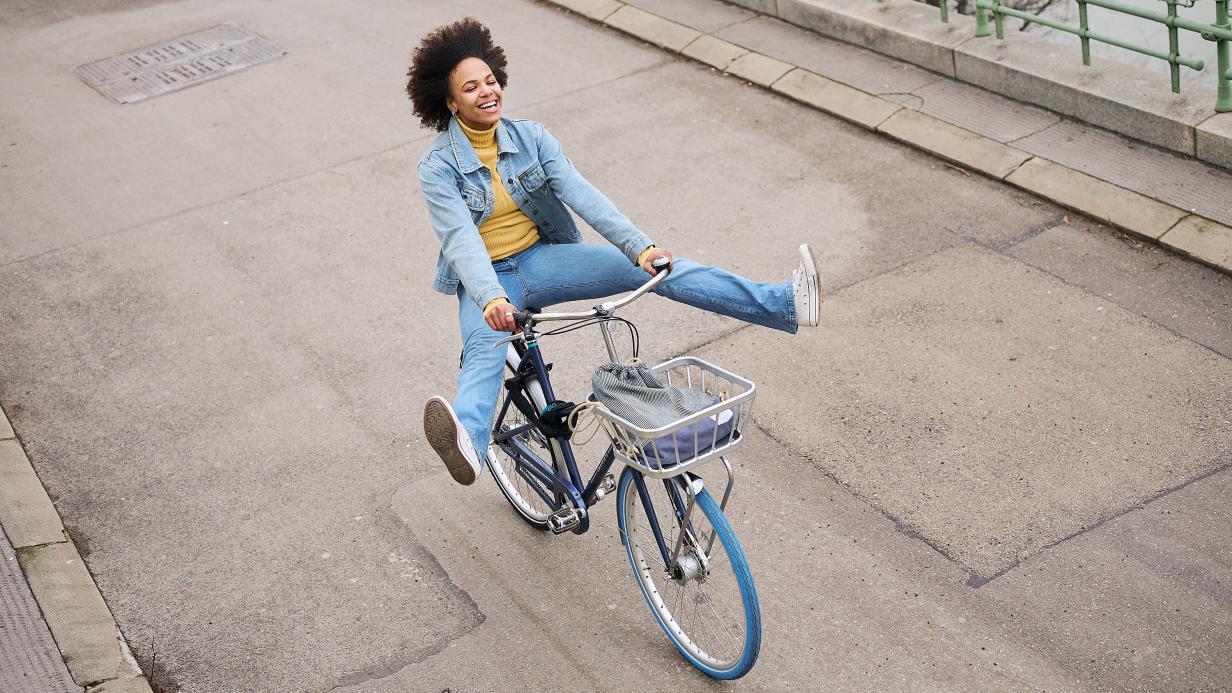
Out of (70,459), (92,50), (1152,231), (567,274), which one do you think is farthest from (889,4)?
(92,50)

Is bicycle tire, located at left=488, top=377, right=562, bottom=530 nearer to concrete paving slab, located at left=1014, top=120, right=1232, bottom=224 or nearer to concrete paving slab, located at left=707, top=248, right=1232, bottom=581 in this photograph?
concrete paving slab, located at left=707, top=248, right=1232, bottom=581

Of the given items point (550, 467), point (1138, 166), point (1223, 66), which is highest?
point (1223, 66)

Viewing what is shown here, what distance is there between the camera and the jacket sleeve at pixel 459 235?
424 centimetres

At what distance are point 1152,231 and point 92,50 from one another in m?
9.45

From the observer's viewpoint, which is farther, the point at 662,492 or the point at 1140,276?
the point at 1140,276

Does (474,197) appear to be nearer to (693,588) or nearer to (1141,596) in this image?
(693,588)

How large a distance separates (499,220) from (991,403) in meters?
2.43

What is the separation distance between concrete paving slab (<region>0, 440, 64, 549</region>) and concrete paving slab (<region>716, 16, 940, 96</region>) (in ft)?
19.0

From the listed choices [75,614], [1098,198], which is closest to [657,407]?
[75,614]

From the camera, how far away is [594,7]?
35.5 ft

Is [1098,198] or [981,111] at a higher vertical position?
[981,111]

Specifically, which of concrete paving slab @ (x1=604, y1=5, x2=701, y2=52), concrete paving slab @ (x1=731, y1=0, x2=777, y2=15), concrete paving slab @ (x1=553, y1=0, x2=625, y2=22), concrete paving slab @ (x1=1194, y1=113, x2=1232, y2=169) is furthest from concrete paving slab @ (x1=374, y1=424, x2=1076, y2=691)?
concrete paving slab @ (x1=553, y1=0, x2=625, y2=22)

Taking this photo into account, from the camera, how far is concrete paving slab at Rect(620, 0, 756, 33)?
397 inches

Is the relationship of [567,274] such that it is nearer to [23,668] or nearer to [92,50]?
[23,668]
